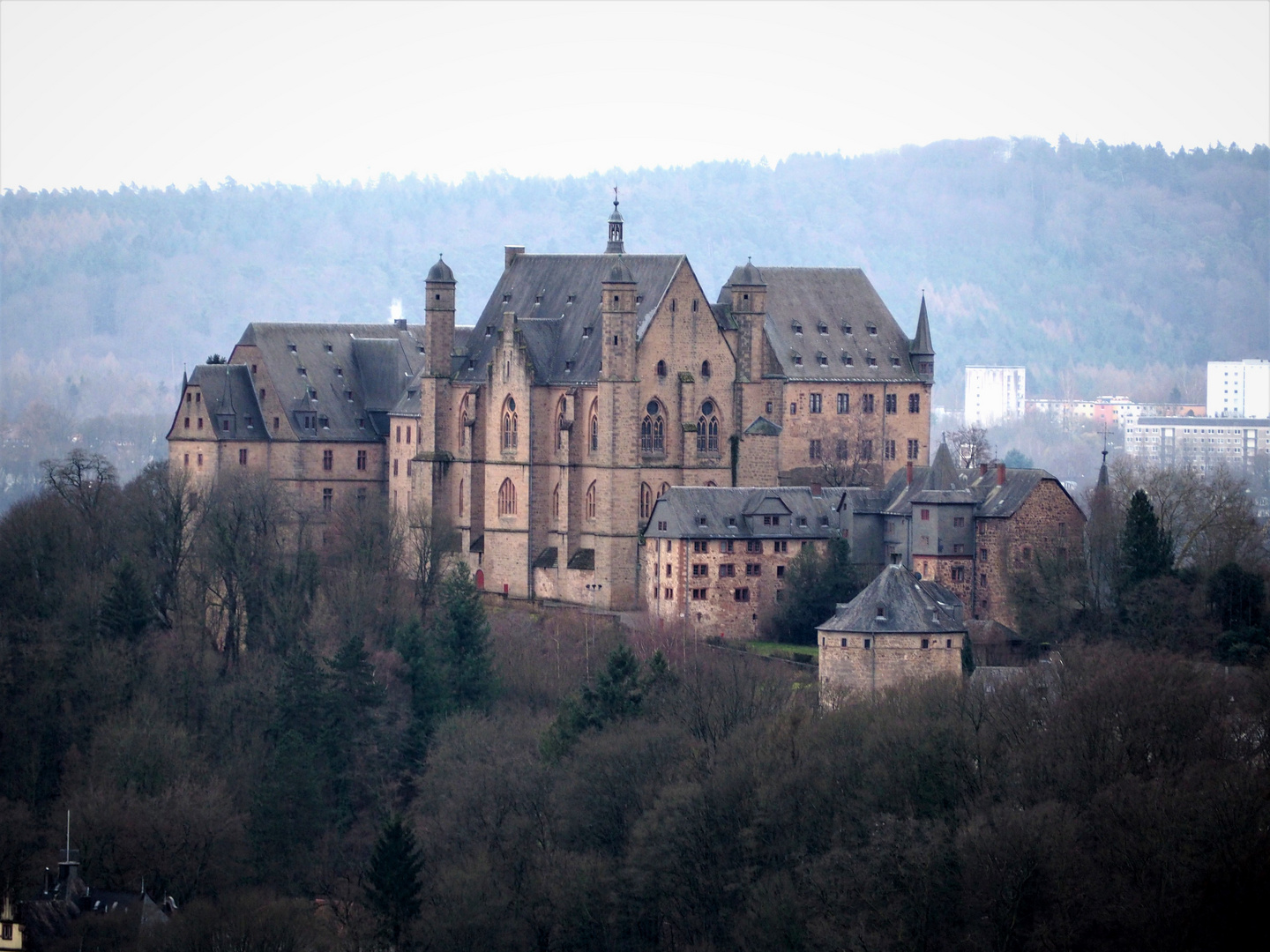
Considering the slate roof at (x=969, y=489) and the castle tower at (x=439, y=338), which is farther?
the castle tower at (x=439, y=338)

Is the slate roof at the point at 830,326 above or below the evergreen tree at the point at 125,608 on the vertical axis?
above

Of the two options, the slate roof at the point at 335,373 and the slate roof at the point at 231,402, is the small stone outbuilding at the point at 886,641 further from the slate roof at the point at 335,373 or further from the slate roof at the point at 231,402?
the slate roof at the point at 231,402

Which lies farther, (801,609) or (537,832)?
(801,609)

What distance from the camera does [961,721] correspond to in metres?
71.4

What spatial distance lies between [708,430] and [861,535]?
859 cm

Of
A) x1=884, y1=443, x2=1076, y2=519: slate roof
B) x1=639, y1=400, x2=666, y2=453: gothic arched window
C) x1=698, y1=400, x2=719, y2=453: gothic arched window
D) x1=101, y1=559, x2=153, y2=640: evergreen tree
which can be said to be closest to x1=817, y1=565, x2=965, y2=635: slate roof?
x1=884, y1=443, x2=1076, y2=519: slate roof

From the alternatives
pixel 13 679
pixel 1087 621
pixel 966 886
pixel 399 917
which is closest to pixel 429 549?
pixel 13 679

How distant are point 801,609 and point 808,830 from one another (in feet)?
80.6

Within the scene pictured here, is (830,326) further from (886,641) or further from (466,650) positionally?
(886,641)

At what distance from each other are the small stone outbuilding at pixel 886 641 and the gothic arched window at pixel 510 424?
909 inches

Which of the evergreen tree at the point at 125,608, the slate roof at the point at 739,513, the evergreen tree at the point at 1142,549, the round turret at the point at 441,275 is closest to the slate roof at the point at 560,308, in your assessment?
the round turret at the point at 441,275

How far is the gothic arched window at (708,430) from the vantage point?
4006 inches

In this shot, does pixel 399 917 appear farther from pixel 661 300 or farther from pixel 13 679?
pixel 661 300

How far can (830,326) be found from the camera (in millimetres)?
109062
